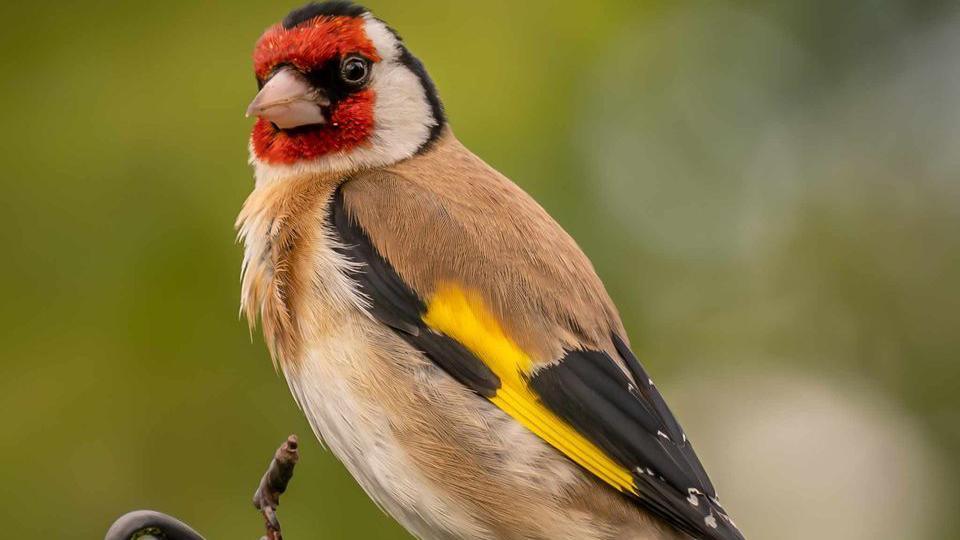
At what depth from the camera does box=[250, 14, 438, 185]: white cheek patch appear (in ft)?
12.1

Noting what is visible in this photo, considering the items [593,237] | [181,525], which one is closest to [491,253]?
[181,525]

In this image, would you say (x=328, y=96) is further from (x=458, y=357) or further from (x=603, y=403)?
(x=603, y=403)

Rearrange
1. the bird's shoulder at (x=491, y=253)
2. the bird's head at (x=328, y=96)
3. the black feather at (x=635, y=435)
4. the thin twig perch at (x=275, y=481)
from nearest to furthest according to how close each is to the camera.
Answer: the thin twig perch at (x=275, y=481)
the black feather at (x=635, y=435)
the bird's shoulder at (x=491, y=253)
the bird's head at (x=328, y=96)

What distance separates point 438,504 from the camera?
128 inches

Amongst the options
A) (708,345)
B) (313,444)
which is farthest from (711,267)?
(313,444)

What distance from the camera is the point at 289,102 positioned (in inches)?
140

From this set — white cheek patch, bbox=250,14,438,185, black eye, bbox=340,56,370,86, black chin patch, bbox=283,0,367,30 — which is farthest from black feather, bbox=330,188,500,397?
black chin patch, bbox=283,0,367,30

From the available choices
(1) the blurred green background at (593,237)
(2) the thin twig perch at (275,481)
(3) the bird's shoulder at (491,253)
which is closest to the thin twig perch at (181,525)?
(2) the thin twig perch at (275,481)

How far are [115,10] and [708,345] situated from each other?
8.32ft

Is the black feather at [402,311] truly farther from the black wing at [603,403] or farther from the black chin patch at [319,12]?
the black chin patch at [319,12]

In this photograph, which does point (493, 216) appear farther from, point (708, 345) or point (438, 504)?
point (708, 345)

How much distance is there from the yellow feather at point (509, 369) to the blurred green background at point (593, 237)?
1137 mm

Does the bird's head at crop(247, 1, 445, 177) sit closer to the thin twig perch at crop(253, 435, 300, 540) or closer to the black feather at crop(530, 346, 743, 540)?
the black feather at crop(530, 346, 743, 540)

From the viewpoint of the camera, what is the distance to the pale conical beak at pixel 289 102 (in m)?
3.53
